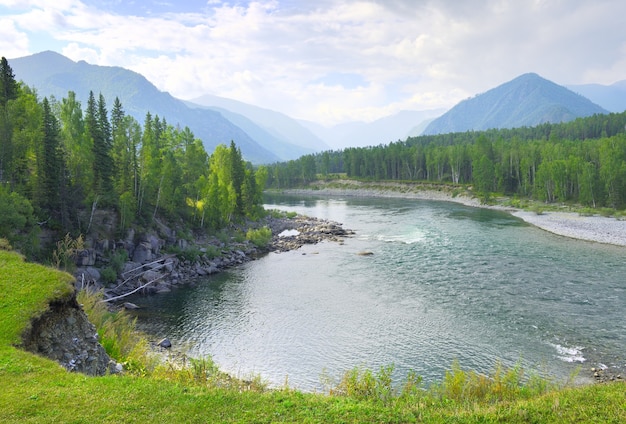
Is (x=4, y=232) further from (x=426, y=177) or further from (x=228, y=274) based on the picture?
(x=426, y=177)

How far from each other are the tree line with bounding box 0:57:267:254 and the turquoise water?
12.0 metres

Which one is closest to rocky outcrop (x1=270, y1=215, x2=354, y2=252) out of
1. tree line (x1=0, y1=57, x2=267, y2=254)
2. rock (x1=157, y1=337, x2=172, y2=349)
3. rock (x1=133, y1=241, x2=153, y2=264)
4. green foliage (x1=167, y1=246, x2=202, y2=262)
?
tree line (x1=0, y1=57, x2=267, y2=254)

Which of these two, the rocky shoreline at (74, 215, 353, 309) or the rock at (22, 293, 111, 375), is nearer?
the rock at (22, 293, 111, 375)

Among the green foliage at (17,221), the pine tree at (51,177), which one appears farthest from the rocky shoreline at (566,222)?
the pine tree at (51,177)

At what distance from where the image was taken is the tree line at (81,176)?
3934cm

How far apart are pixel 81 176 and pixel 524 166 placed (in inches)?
4104

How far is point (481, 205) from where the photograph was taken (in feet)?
352

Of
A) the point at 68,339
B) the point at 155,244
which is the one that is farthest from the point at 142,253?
the point at 68,339

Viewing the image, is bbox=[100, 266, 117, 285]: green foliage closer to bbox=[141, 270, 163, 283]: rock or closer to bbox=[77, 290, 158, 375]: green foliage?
bbox=[141, 270, 163, 283]: rock

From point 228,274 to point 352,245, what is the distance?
21526 mm

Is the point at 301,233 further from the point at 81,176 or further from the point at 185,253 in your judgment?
the point at 81,176

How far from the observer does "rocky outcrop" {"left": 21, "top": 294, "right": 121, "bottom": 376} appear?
15.9 metres

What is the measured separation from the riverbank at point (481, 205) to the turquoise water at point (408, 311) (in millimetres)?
9265

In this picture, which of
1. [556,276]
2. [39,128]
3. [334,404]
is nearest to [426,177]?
[556,276]
